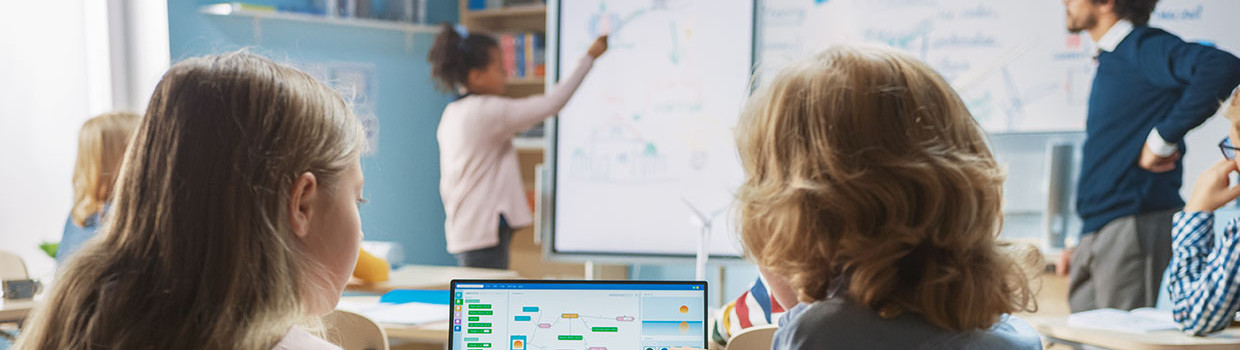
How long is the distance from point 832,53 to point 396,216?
4.19 m

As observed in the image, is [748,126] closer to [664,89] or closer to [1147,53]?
[664,89]

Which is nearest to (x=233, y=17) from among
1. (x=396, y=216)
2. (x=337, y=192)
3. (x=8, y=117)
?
(x=8, y=117)

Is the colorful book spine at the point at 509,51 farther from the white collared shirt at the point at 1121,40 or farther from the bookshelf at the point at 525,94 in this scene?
the white collared shirt at the point at 1121,40

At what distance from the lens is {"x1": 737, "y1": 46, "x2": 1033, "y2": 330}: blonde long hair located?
946 mm

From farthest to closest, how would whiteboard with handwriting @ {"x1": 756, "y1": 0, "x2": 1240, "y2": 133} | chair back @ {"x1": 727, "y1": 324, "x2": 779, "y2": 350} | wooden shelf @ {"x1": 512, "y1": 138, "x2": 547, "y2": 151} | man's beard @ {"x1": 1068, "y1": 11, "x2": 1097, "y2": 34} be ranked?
wooden shelf @ {"x1": 512, "y1": 138, "x2": 547, "y2": 151} → whiteboard with handwriting @ {"x1": 756, "y1": 0, "x2": 1240, "y2": 133} → man's beard @ {"x1": 1068, "y1": 11, "x2": 1097, "y2": 34} → chair back @ {"x1": 727, "y1": 324, "x2": 779, "y2": 350}

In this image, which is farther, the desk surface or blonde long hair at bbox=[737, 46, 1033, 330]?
the desk surface

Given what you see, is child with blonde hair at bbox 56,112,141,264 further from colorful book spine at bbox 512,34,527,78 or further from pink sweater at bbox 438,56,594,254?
colorful book spine at bbox 512,34,527,78

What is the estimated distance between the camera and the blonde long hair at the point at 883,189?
95cm

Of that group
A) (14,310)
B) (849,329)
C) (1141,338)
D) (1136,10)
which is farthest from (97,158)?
(1136,10)

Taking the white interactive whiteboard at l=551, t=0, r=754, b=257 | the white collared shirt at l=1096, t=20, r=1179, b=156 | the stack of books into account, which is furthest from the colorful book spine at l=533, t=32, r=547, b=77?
the white collared shirt at l=1096, t=20, r=1179, b=156

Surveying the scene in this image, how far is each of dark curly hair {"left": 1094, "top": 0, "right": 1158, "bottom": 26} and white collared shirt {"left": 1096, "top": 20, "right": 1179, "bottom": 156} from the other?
0.02 m

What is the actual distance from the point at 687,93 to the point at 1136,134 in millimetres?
A: 1486

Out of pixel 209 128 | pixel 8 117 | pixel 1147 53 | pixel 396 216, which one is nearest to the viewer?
pixel 209 128

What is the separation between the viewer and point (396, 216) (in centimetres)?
496
